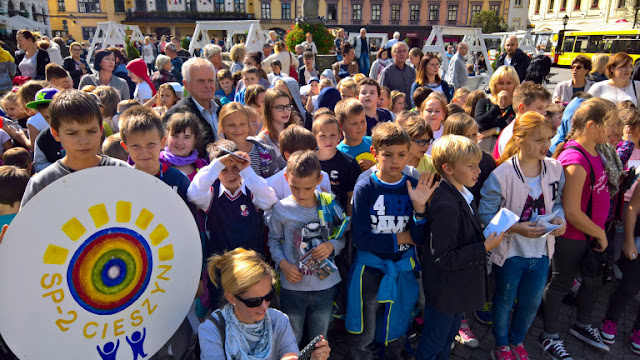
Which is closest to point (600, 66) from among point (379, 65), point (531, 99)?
point (531, 99)

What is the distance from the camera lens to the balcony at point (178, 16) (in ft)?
181

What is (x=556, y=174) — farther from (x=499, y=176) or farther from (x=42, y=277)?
(x=42, y=277)

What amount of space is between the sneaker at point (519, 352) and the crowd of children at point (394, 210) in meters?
0.01

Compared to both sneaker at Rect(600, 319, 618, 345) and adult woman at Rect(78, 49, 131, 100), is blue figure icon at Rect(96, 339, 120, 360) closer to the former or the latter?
sneaker at Rect(600, 319, 618, 345)

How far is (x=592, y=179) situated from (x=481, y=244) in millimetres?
1206

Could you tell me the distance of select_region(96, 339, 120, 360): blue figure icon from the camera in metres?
1.61

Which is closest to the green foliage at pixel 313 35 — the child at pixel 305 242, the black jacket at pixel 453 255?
the child at pixel 305 242

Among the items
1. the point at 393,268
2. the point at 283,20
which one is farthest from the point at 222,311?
the point at 283,20

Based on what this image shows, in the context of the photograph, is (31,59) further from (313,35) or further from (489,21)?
(489,21)

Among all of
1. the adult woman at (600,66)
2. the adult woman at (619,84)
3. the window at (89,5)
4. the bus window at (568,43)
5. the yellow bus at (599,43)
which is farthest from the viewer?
the window at (89,5)

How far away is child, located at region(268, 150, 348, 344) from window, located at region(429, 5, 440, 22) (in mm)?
59481

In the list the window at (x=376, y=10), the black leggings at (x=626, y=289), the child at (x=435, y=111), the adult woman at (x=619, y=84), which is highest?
the window at (x=376, y=10)

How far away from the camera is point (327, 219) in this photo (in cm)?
260

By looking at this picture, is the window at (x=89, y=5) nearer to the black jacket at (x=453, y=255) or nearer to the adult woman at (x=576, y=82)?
the adult woman at (x=576, y=82)
